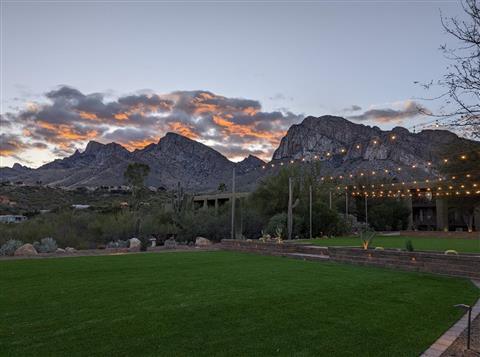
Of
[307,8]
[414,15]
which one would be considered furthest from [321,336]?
[307,8]

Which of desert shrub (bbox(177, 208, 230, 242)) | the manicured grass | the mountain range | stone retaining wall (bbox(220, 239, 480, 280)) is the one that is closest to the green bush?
the mountain range

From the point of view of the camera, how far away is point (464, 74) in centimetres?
492

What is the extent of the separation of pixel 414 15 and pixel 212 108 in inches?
1019

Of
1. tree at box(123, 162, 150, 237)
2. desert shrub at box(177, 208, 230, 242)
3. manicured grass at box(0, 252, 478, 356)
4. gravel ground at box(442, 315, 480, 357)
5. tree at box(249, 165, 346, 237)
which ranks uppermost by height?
tree at box(123, 162, 150, 237)

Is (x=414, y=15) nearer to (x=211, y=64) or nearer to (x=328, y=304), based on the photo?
(x=328, y=304)

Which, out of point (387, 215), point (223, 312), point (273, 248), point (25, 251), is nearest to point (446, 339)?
point (223, 312)

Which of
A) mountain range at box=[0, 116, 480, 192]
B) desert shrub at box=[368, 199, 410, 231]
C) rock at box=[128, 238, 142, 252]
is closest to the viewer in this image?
rock at box=[128, 238, 142, 252]

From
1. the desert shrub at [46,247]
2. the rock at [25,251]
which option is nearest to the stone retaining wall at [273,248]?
the desert shrub at [46,247]

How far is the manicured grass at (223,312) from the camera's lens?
463 centimetres

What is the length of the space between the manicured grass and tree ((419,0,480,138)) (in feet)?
9.27

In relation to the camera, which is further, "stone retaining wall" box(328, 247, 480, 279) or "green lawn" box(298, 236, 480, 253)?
"green lawn" box(298, 236, 480, 253)

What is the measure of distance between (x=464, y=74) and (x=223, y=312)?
4751 millimetres

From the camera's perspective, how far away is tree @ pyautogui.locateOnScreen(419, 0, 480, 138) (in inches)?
190

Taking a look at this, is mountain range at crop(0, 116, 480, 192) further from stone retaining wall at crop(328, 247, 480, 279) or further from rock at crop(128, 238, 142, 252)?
stone retaining wall at crop(328, 247, 480, 279)
